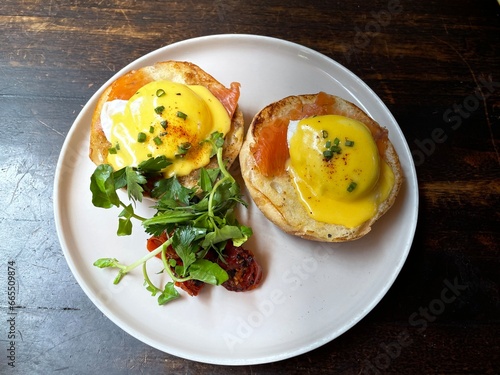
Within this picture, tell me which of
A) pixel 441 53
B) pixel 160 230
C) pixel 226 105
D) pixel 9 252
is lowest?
pixel 9 252

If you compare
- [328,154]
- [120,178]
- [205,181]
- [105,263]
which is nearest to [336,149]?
[328,154]

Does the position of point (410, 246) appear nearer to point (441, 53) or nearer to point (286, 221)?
point (286, 221)

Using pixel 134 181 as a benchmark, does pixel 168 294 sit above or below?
below

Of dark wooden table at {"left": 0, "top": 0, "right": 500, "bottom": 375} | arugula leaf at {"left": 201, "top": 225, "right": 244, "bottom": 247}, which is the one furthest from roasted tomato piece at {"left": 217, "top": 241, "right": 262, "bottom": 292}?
dark wooden table at {"left": 0, "top": 0, "right": 500, "bottom": 375}

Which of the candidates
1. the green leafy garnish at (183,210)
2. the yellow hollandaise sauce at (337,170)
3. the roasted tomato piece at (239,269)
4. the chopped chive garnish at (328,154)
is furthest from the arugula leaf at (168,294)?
the chopped chive garnish at (328,154)

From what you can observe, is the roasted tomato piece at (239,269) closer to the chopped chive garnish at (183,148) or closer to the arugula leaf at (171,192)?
the arugula leaf at (171,192)

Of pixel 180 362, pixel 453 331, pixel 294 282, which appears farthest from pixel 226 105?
pixel 453 331

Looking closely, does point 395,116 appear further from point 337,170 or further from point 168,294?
point 168,294
